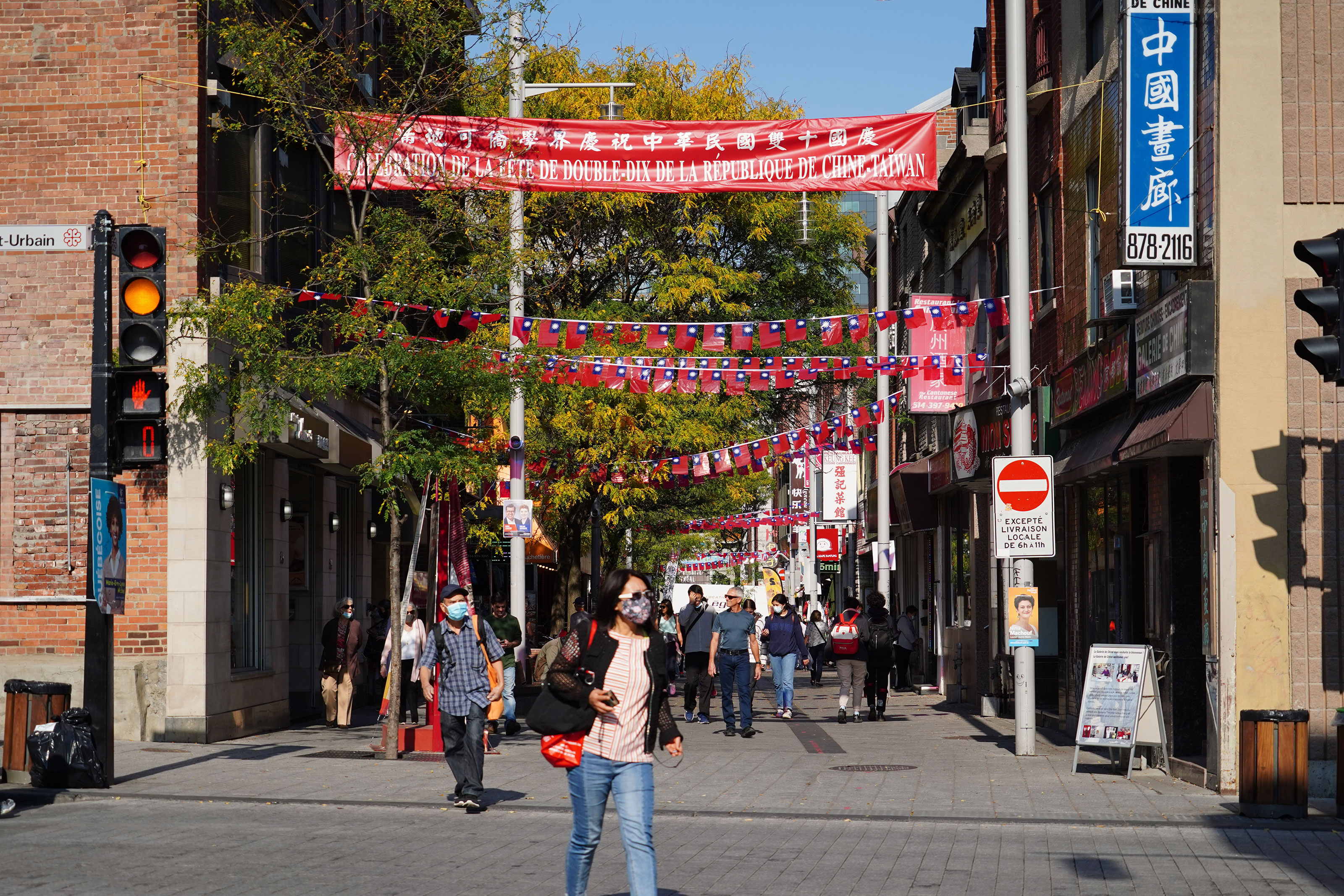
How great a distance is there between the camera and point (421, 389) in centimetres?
1741

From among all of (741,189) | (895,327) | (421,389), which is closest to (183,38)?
(421,389)

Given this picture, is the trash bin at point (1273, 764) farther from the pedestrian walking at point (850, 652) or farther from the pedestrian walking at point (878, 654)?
the pedestrian walking at point (878, 654)

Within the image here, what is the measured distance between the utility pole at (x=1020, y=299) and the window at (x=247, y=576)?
9.53m

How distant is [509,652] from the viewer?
68.0 ft

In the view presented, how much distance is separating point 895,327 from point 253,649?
72.3ft

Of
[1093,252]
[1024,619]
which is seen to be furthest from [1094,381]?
[1024,619]

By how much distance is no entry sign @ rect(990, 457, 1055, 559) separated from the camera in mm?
16484

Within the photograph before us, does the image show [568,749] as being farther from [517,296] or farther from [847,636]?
[847,636]

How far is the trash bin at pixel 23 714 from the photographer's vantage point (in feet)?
45.6

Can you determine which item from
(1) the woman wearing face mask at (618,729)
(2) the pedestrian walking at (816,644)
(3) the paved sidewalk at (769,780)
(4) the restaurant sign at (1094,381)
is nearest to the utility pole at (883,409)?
(2) the pedestrian walking at (816,644)

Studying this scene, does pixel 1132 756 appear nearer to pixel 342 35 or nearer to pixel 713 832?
pixel 713 832

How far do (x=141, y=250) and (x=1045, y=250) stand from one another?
12.6m

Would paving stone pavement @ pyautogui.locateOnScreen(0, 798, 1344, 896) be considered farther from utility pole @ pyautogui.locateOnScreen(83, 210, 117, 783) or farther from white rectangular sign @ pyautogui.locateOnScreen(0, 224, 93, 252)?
white rectangular sign @ pyautogui.locateOnScreen(0, 224, 93, 252)

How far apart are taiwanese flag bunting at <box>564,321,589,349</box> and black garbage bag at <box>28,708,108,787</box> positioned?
9.84 meters
